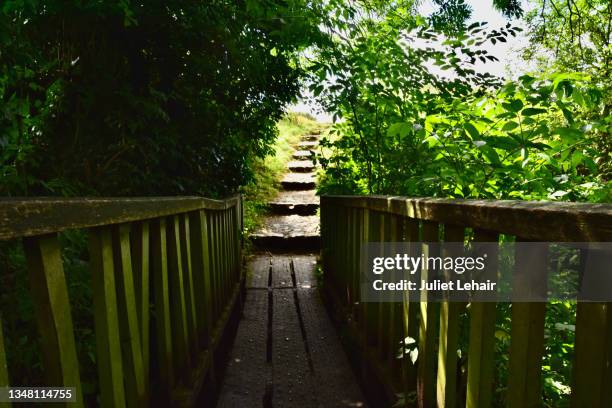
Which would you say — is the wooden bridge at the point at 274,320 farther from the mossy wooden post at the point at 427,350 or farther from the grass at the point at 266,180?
the grass at the point at 266,180

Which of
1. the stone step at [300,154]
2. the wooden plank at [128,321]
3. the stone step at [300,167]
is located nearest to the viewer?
the wooden plank at [128,321]

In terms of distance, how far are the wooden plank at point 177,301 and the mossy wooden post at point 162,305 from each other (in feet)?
0.57

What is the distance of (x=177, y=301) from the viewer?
6.52 feet

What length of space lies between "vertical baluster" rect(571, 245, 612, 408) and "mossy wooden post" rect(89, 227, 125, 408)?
109 cm

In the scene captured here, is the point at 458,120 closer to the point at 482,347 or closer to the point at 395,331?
the point at 395,331

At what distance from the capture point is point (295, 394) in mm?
2641

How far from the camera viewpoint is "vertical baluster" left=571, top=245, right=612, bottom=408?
69 centimetres

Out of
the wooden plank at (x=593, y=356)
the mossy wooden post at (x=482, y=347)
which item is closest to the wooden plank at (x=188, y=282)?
the mossy wooden post at (x=482, y=347)

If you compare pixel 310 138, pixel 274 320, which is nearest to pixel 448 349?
pixel 274 320

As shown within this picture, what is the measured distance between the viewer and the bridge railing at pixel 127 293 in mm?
814

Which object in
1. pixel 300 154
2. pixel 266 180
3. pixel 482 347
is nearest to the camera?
pixel 482 347

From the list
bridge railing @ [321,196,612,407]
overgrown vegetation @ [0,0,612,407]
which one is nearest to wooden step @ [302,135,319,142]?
overgrown vegetation @ [0,0,612,407]

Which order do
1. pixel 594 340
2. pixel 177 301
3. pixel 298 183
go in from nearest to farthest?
pixel 594 340
pixel 177 301
pixel 298 183

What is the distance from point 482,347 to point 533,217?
1.52ft
